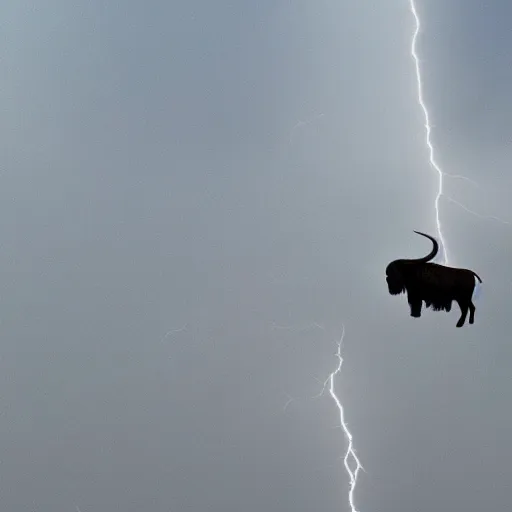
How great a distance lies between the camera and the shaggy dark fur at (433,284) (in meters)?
1.79

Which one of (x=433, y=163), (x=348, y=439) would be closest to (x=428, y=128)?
(x=433, y=163)

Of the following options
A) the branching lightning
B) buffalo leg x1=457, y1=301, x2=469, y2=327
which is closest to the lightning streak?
the branching lightning

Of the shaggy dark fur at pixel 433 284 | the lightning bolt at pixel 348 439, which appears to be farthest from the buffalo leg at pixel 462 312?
the lightning bolt at pixel 348 439

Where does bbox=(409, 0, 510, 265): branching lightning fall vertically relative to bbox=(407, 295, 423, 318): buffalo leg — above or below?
above

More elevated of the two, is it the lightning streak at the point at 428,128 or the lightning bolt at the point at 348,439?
the lightning streak at the point at 428,128

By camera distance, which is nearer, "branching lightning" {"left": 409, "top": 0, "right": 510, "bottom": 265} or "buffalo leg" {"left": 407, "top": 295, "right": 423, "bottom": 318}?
"buffalo leg" {"left": 407, "top": 295, "right": 423, "bottom": 318}

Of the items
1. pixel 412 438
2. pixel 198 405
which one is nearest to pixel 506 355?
pixel 412 438

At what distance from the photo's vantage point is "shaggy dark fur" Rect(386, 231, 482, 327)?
1.79m

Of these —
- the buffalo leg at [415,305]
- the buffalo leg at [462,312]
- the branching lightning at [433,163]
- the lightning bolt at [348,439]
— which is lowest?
the lightning bolt at [348,439]

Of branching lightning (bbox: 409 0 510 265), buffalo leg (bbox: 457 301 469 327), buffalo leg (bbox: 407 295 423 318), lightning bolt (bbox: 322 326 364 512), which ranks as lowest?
lightning bolt (bbox: 322 326 364 512)

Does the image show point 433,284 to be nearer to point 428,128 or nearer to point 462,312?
point 462,312

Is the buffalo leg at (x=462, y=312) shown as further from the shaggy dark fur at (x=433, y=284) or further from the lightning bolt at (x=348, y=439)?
the lightning bolt at (x=348, y=439)

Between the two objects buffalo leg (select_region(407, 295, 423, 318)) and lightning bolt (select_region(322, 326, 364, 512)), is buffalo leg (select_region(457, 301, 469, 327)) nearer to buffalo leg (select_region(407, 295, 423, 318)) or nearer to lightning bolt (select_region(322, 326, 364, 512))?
buffalo leg (select_region(407, 295, 423, 318))

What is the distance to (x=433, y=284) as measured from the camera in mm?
1791
